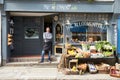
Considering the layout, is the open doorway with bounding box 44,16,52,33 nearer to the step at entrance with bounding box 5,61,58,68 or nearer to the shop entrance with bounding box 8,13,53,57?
the shop entrance with bounding box 8,13,53,57

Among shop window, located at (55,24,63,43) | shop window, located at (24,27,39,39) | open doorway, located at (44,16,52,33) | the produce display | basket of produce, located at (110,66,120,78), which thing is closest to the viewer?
basket of produce, located at (110,66,120,78)

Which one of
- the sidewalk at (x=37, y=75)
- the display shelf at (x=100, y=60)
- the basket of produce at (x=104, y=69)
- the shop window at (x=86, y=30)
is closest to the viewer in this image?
the sidewalk at (x=37, y=75)

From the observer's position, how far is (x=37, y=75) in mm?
14445

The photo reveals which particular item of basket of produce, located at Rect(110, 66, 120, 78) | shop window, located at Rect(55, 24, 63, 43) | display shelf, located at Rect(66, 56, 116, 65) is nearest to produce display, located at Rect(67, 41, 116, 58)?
display shelf, located at Rect(66, 56, 116, 65)

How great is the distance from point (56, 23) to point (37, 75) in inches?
172

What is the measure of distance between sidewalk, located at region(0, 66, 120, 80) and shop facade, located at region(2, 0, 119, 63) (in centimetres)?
147

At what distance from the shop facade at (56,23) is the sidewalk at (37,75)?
1474 millimetres

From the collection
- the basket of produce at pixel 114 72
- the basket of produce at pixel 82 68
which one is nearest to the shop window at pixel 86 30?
the basket of produce at pixel 82 68

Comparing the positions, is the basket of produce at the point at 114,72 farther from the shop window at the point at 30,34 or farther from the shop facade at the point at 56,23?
the shop window at the point at 30,34

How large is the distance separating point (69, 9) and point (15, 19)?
3756 millimetres

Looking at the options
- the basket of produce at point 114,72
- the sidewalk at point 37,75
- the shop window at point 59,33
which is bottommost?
the sidewalk at point 37,75

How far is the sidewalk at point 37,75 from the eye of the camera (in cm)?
1385

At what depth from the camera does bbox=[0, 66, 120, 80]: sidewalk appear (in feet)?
45.4

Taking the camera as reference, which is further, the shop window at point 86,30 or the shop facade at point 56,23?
the shop window at point 86,30
